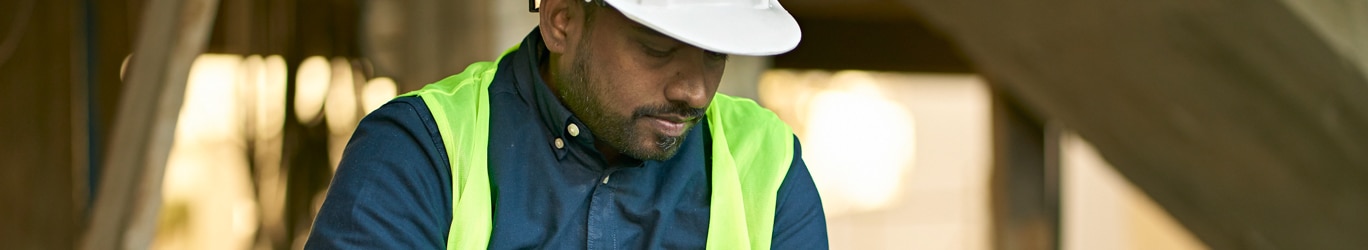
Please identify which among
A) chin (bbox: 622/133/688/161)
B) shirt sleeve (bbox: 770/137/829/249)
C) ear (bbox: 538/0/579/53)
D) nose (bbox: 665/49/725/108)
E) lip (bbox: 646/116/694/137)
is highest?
ear (bbox: 538/0/579/53)

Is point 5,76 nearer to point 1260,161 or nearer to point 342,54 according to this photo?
point 342,54

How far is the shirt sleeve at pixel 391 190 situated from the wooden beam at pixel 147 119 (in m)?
1.11

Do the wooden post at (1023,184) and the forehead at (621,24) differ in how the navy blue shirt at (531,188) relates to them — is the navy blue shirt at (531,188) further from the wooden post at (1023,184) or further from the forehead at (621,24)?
the wooden post at (1023,184)

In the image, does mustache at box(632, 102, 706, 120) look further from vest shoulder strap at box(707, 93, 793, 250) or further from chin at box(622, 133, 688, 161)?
vest shoulder strap at box(707, 93, 793, 250)

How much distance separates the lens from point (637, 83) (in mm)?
1735

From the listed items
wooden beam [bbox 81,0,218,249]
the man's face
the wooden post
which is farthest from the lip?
the wooden post

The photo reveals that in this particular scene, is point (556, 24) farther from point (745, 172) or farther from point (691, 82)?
point (745, 172)

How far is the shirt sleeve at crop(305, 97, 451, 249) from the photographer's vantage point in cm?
165

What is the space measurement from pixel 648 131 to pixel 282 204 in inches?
118

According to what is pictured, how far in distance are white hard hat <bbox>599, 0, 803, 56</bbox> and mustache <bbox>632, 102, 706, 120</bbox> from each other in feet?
0.31

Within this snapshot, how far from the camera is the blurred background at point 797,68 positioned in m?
2.76

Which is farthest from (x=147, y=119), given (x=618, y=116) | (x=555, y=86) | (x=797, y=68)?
(x=797, y=68)

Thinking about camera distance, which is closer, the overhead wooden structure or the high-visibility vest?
the high-visibility vest

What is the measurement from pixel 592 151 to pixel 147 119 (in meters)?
1.21
